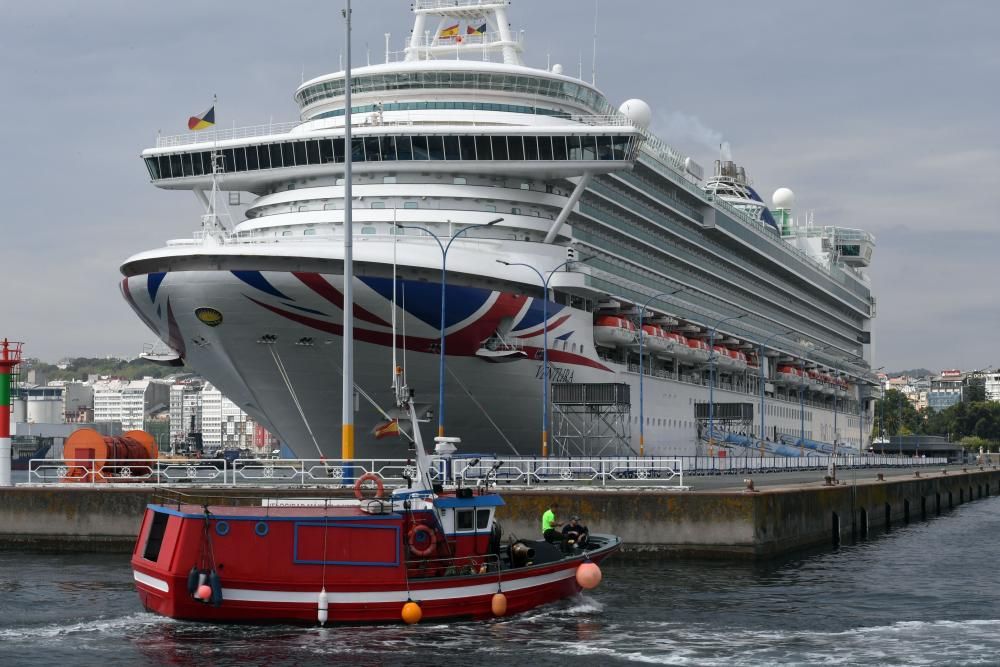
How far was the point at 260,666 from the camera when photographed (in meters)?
20.0

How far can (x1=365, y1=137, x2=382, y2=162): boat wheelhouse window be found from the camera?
152 feet

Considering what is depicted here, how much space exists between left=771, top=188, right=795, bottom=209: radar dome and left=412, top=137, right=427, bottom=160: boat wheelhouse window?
7406 centimetres

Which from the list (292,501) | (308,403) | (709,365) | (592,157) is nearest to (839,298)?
(709,365)

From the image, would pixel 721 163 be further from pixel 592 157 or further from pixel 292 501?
pixel 292 501

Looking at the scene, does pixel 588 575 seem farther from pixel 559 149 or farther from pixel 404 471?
pixel 559 149

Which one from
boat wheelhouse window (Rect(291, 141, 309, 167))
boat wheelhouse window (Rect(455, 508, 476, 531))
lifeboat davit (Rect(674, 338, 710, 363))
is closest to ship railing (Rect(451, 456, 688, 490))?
boat wheelhouse window (Rect(455, 508, 476, 531))

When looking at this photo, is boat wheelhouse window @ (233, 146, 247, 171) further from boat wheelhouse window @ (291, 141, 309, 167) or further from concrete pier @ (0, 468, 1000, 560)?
concrete pier @ (0, 468, 1000, 560)

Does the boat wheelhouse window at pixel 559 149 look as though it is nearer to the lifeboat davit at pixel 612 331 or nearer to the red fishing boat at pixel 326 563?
the lifeboat davit at pixel 612 331

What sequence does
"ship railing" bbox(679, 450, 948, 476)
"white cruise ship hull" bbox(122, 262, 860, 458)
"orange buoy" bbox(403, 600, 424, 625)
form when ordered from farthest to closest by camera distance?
"ship railing" bbox(679, 450, 948, 476), "white cruise ship hull" bbox(122, 262, 860, 458), "orange buoy" bbox(403, 600, 424, 625)

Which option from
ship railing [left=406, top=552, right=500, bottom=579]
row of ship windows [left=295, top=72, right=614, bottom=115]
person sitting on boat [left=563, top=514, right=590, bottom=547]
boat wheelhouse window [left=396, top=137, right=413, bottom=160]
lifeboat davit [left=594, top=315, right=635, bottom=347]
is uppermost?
row of ship windows [left=295, top=72, right=614, bottom=115]

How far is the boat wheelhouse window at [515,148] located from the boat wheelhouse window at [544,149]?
66cm

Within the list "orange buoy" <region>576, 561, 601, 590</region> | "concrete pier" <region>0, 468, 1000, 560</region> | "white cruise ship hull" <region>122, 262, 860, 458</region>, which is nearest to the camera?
"orange buoy" <region>576, 561, 601, 590</region>

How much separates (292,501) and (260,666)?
406 centimetres

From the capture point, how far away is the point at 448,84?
50062 mm
